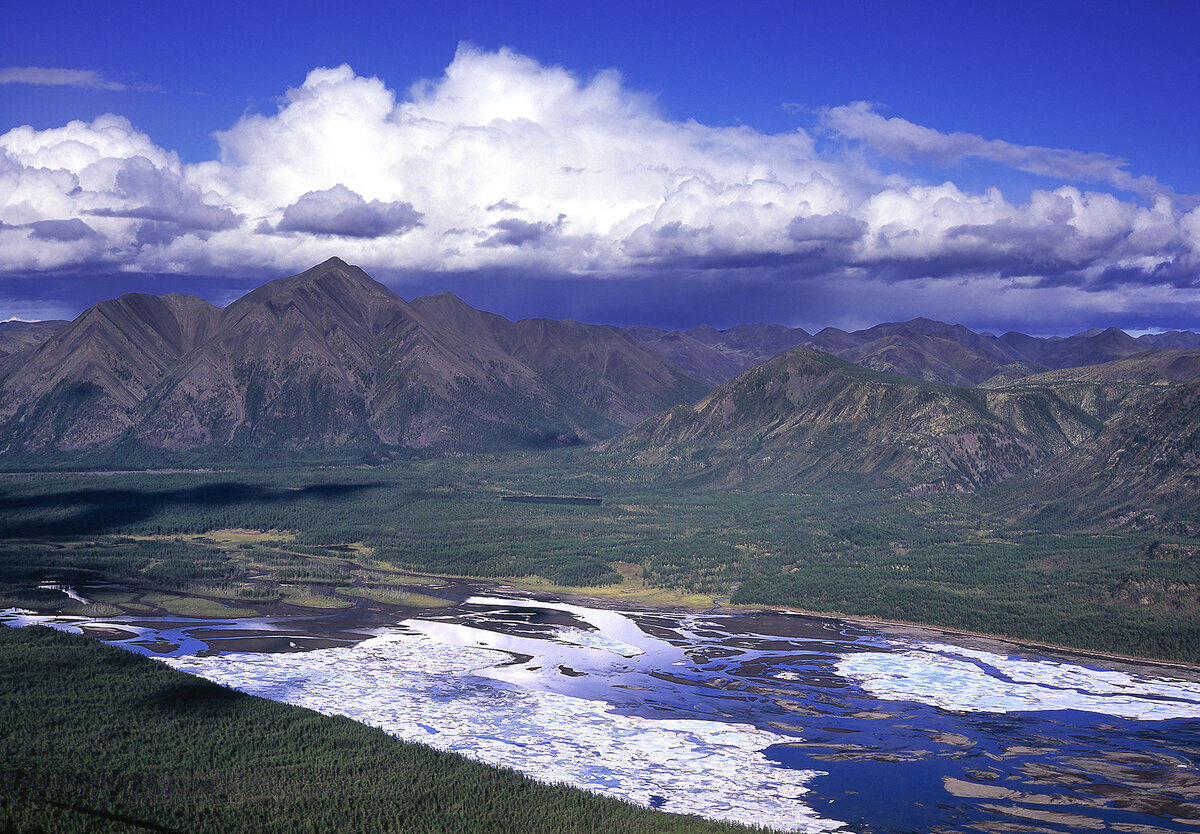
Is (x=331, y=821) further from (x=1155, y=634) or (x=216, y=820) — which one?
(x=1155, y=634)

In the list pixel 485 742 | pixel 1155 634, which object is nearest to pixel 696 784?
pixel 485 742

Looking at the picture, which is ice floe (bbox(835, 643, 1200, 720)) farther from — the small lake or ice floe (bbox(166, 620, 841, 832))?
ice floe (bbox(166, 620, 841, 832))

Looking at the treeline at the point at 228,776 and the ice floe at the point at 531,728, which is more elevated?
the treeline at the point at 228,776

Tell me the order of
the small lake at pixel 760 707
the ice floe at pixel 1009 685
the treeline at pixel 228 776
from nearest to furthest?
the treeline at pixel 228 776
the small lake at pixel 760 707
the ice floe at pixel 1009 685

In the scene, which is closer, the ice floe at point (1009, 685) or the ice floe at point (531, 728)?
the ice floe at point (531, 728)

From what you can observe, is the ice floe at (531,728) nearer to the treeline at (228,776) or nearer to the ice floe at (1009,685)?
the treeline at (228,776)

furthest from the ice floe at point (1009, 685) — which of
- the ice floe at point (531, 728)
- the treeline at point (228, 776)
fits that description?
the treeline at point (228, 776)
